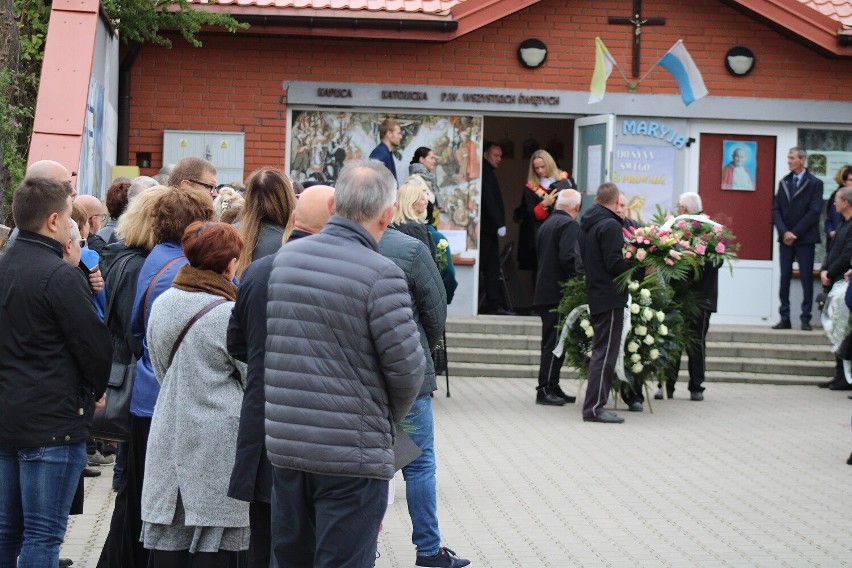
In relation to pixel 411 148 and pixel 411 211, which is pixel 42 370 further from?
pixel 411 148

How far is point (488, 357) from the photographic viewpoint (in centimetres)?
1555

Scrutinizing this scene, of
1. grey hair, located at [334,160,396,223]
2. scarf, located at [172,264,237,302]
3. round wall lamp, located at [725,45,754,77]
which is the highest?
round wall lamp, located at [725,45,754,77]

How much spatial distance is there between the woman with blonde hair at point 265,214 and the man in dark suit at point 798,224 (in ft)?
36.8

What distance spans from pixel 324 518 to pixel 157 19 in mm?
A: 10772

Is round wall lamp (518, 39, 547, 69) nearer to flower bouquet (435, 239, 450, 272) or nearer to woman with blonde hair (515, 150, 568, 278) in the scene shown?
woman with blonde hair (515, 150, 568, 278)

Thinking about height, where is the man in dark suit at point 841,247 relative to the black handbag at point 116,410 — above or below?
above

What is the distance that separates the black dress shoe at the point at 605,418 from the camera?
12148mm

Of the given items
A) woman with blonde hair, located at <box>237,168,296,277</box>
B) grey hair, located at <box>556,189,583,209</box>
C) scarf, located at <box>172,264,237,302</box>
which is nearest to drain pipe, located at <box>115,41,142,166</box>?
grey hair, located at <box>556,189,583,209</box>

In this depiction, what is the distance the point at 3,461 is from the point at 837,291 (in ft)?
35.3

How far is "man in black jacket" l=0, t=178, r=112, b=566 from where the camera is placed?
210 inches

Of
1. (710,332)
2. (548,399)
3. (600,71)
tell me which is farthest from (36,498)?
(600,71)

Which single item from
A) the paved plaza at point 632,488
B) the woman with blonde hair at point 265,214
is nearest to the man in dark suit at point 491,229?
the paved plaza at point 632,488

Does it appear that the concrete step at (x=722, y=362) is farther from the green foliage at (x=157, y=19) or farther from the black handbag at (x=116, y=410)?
the black handbag at (x=116, y=410)

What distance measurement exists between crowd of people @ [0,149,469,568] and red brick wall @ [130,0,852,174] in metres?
9.66
